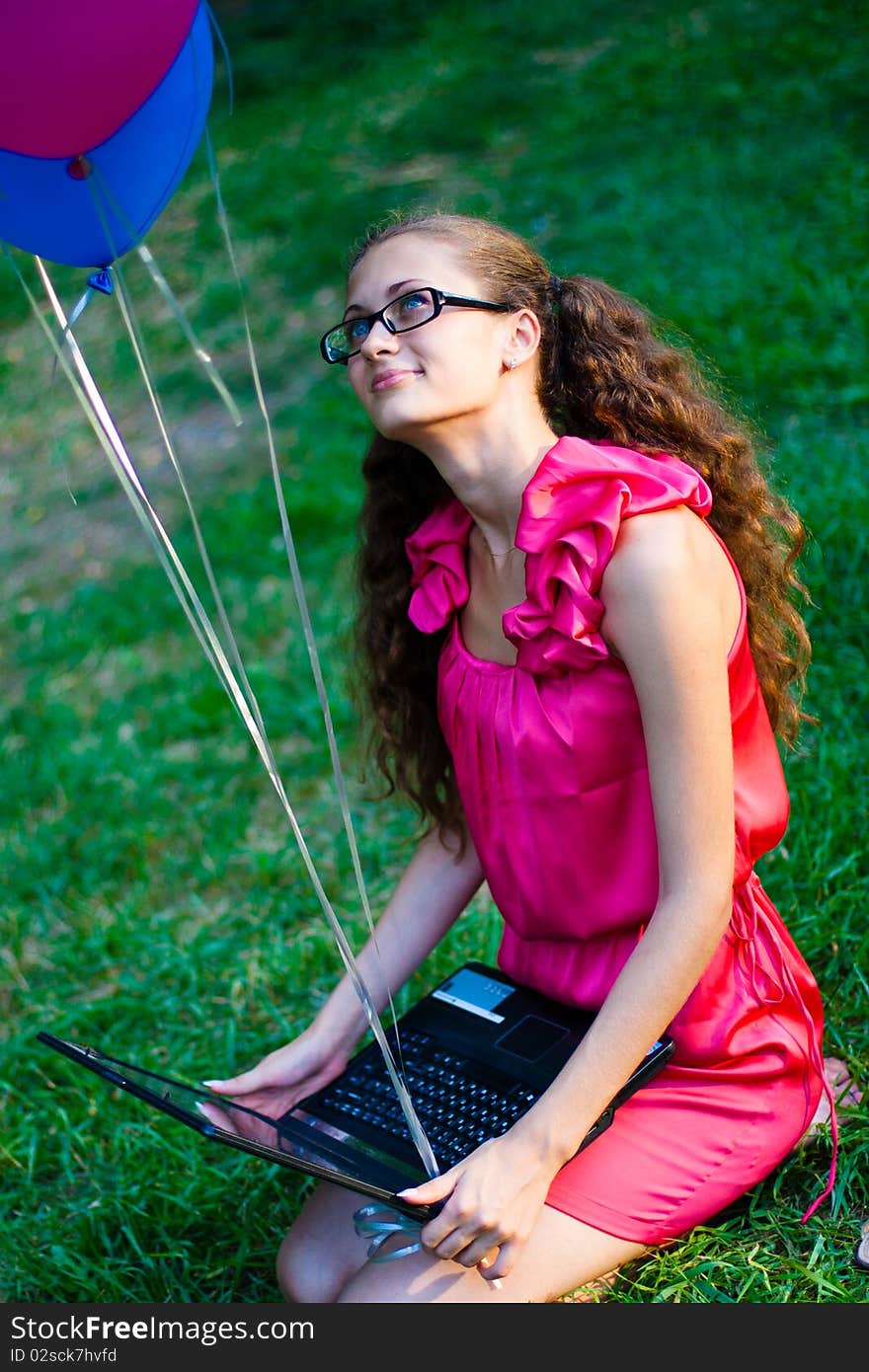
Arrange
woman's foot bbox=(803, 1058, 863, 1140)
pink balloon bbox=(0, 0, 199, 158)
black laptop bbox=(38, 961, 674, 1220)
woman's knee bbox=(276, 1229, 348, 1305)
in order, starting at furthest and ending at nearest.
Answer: woman's foot bbox=(803, 1058, 863, 1140), woman's knee bbox=(276, 1229, 348, 1305), black laptop bbox=(38, 961, 674, 1220), pink balloon bbox=(0, 0, 199, 158)

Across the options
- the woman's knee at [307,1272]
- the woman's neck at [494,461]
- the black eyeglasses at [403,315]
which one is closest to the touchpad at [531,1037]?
the woman's knee at [307,1272]

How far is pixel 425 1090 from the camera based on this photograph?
1.95 meters

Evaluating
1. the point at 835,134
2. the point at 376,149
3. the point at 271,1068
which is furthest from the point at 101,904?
the point at 376,149

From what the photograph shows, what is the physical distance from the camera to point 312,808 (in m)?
3.47

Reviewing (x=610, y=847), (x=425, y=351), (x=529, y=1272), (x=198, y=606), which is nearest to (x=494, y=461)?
(x=425, y=351)

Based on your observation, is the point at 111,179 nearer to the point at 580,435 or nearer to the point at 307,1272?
the point at 580,435

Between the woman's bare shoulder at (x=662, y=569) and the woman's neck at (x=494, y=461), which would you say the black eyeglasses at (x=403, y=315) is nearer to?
the woman's neck at (x=494, y=461)

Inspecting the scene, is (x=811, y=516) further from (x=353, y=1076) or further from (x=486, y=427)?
(x=353, y=1076)

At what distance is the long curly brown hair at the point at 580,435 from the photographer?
6.46ft

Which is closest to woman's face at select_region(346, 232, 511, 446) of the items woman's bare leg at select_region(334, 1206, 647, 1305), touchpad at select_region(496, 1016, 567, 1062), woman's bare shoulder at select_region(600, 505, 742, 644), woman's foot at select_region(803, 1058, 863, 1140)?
woman's bare shoulder at select_region(600, 505, 742, 644)

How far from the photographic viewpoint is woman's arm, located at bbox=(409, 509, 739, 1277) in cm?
167

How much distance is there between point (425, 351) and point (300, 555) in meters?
2.57

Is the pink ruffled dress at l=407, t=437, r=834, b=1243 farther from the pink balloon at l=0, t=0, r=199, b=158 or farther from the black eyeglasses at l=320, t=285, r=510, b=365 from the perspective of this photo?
the pink balloon at l=0, t=0, r=199, b=158

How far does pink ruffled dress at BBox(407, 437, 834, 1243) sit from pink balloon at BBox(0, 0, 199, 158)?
2.22ft
